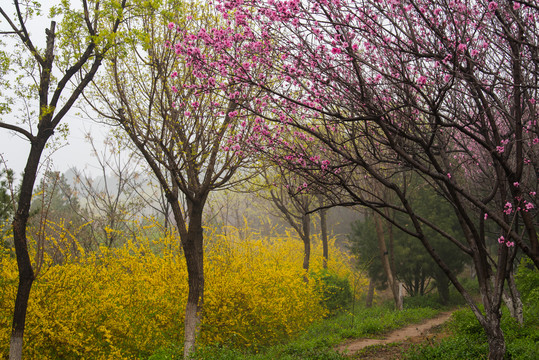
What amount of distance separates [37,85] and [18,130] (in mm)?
822

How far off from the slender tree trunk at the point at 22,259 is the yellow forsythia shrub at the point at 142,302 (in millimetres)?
681

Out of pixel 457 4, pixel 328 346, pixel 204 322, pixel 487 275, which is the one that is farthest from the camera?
pixel 328 346

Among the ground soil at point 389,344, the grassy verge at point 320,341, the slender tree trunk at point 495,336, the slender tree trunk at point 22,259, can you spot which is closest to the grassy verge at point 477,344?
the ground soil at point 389,344

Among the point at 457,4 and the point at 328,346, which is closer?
the point at 457,4

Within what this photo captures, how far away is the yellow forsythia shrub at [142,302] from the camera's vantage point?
711 centimetres

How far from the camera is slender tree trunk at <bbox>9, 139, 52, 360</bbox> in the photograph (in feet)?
19.7

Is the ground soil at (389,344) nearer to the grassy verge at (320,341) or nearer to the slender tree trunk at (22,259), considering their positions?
the grassy verge at (320,341)

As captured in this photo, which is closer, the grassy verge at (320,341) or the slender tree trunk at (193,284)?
the grassy verge at (320,341)

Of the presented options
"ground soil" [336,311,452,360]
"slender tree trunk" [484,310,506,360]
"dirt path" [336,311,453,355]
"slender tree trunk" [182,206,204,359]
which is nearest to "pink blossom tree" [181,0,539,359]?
"slender tree trunk" [484,310,506,360]

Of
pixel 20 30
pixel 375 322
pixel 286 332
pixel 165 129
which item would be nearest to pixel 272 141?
pixel 165 129

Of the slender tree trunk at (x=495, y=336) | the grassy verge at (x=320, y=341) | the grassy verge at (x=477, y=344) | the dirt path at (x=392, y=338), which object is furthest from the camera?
the dirt path at (x=392, y=338)

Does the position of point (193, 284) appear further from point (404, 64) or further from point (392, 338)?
point (392, 338)

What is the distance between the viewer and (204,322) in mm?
8914

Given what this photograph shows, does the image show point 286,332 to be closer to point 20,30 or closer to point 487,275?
point 487,275
